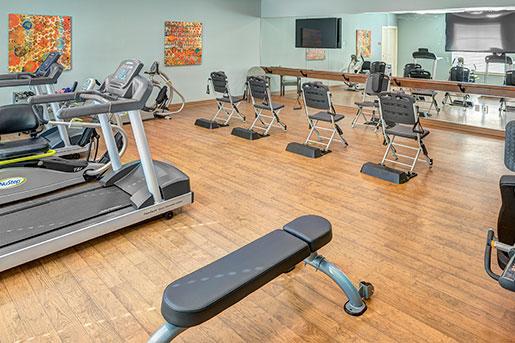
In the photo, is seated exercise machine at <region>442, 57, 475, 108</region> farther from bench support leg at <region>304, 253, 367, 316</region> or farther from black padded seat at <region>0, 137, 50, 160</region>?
black padded seat at <region>0, 137, 50, 160</region>

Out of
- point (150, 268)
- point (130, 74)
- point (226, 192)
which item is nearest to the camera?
point (150, 268)

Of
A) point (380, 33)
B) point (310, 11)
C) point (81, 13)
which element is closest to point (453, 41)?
point (380, 33)

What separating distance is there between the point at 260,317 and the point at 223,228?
46.3 inches

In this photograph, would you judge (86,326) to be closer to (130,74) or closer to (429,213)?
(130,74)

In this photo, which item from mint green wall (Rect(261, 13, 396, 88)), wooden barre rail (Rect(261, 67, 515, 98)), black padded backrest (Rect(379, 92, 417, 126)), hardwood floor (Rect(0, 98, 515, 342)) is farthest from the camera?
Result: mint green wall (Rect(261, 13, 396, 88))

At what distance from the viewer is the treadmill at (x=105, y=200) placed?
2.74 metres

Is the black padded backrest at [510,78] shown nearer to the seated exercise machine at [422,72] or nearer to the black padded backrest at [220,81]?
the seated exercise machine at [422,72]

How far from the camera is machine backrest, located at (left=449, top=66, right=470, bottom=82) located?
23.1 ft

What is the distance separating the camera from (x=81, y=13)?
23.1ft

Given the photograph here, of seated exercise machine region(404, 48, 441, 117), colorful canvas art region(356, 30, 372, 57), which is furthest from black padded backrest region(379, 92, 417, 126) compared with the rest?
colorful canvas art region(356, 30, 372, 57)

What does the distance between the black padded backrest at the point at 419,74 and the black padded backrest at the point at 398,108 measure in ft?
12.0

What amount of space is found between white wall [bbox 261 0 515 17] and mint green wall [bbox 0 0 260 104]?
655mm

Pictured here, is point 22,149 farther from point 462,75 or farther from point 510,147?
point 462,75

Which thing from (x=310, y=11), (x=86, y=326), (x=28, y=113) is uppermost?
(x=310, y=11)
